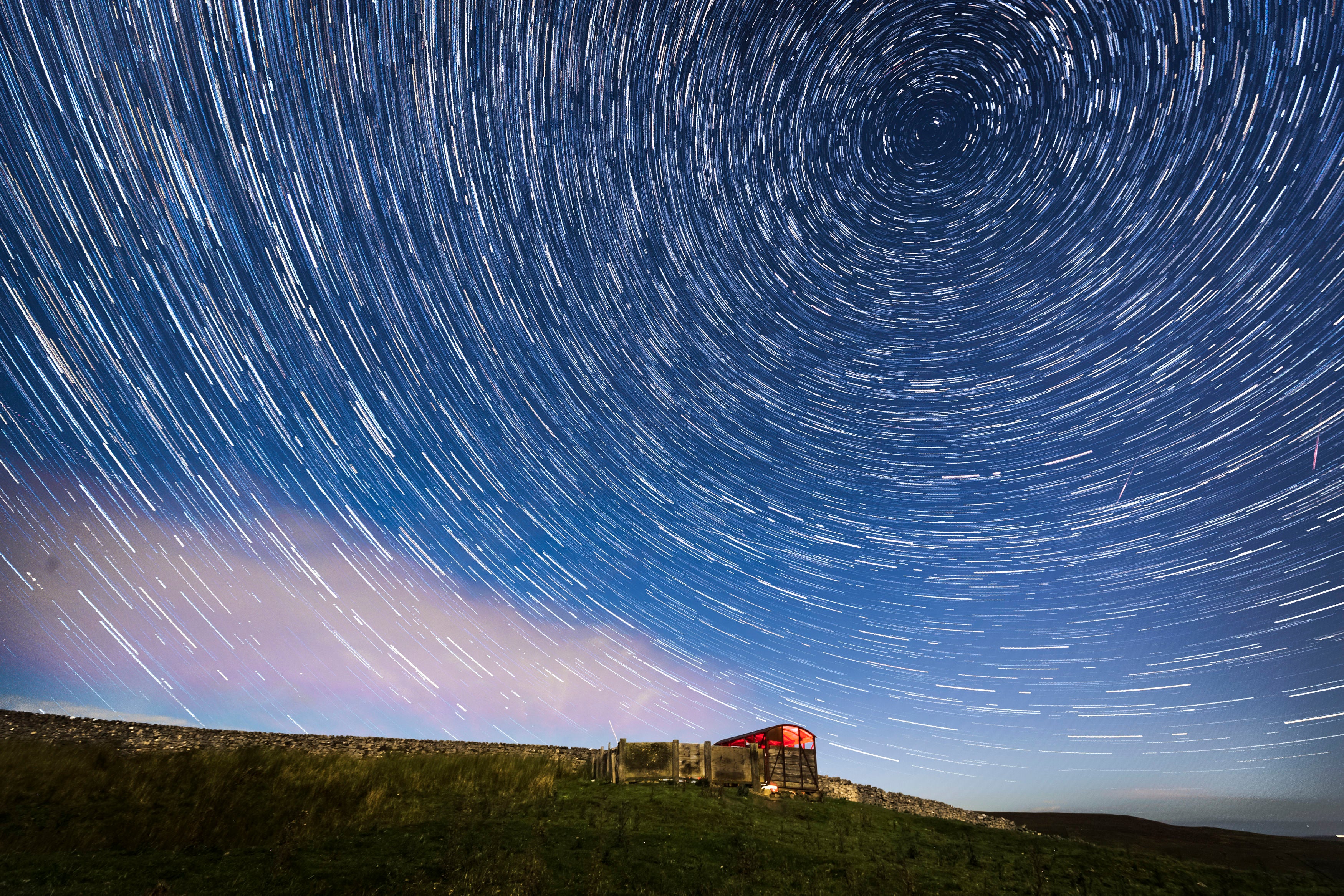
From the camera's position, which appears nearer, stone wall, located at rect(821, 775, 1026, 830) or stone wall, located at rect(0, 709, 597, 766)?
stone wall, located at rect(0, 709, 597, 766)

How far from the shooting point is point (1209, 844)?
2731 cm

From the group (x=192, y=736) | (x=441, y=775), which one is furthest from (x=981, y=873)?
(x=192, y=736)

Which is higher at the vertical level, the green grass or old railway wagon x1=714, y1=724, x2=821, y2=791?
old railway wagon x1=714, y1=724, x2=821, y2=791

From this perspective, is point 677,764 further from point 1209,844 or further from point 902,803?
point 1209,844

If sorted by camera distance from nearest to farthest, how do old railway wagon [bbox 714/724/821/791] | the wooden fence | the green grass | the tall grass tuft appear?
the green grass
the tall grass tuft
the wooden fence
old railway wagon [bbox 714/724/821/791]

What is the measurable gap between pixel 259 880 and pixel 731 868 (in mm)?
8643

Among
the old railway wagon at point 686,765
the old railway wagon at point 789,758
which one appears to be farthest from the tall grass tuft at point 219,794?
the old railway wagon at point 789,758

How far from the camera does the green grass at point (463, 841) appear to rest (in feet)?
34.6

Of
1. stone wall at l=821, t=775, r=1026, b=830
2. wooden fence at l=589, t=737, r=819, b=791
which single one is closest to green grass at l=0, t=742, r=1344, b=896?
wooden fence at l=589, t=737, r=819, b=791

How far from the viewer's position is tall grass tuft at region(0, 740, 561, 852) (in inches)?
485

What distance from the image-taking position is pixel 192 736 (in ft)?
77.5

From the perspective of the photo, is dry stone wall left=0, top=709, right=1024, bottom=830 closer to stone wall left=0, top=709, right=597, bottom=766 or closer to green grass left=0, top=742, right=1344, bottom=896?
stone wall left=0, top=709, right=597, bottom=766

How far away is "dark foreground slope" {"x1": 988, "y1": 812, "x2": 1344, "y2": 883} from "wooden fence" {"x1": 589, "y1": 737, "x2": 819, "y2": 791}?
12.1 meters

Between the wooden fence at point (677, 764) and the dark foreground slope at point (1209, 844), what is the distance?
1208cm
